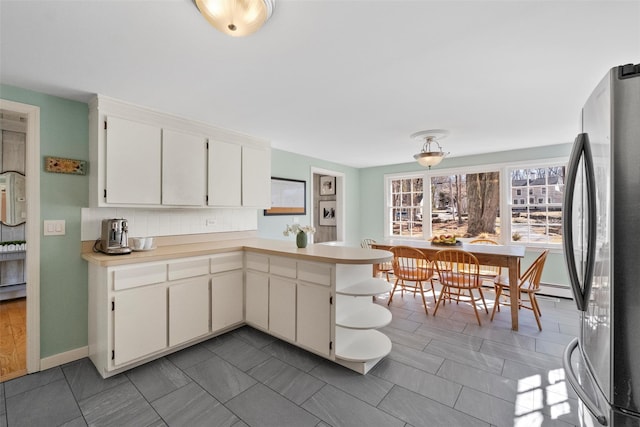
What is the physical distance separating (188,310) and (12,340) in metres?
1.84

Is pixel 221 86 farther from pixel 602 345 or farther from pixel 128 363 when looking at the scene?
pixel 602 345

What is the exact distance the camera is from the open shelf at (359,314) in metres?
2.27

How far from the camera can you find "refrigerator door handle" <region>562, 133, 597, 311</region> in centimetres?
94

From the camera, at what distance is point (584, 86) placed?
2264mm

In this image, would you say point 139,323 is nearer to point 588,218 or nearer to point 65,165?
point 65,165

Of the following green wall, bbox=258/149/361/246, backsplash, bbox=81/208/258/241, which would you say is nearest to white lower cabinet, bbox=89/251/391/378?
backsplash, bbox=81/208/258/241

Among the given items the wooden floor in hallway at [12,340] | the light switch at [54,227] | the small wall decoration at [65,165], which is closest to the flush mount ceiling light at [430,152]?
the small wall decoration at [65,165]

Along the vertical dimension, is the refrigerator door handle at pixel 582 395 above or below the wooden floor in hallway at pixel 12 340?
above

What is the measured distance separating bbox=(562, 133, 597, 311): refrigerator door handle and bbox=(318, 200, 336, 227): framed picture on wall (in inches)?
199

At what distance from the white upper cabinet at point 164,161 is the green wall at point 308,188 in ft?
2.48

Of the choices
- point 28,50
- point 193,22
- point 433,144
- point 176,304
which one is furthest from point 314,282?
point 433,144

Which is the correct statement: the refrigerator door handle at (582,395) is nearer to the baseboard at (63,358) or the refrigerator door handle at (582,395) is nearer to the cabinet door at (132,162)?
the cabinet door at (132,162)

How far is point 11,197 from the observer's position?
4.12 metres

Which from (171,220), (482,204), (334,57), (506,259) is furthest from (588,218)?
(482,204)
